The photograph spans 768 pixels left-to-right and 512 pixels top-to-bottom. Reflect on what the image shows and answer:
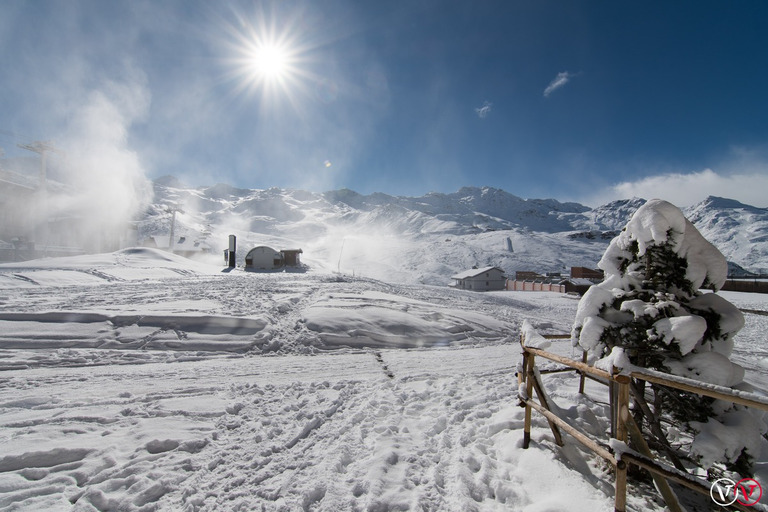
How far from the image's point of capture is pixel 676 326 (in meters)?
3.20

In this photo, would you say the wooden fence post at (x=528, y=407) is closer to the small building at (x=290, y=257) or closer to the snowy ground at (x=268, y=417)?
the snowy ground at (x=268, y=417)

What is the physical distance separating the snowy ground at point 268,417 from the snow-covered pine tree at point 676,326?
101 centimetres

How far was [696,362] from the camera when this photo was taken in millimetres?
3256

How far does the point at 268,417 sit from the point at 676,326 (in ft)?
19.0

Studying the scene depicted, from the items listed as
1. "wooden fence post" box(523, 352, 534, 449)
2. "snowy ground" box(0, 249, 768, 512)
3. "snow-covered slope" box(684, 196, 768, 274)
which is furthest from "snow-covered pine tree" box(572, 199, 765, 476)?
"snow-covered slope" box(684, 196, 768, 274)

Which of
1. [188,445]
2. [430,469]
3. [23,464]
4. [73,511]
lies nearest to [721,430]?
[430,469]

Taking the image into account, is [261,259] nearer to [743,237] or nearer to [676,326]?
[676,326]

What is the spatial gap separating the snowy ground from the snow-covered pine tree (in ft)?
3.32

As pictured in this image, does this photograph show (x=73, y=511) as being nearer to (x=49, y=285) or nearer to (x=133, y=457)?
(x=133, y=457)

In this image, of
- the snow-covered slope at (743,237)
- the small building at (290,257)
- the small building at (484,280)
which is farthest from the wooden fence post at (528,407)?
the snow-covered slope at (743,237)

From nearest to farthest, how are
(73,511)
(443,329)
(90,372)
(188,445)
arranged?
(73,511)
(188,445)
(90,372)
(443,329)

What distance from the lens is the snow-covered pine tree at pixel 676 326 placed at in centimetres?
310

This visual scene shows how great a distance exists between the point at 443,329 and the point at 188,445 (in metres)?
9.36

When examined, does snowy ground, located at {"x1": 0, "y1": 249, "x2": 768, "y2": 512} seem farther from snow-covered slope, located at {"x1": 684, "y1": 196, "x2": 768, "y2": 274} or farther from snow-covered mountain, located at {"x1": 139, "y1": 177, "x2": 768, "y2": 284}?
snow-covered slope, located at {"x1": 684, "y1": 196, "x2": 768, "y2": 274}
